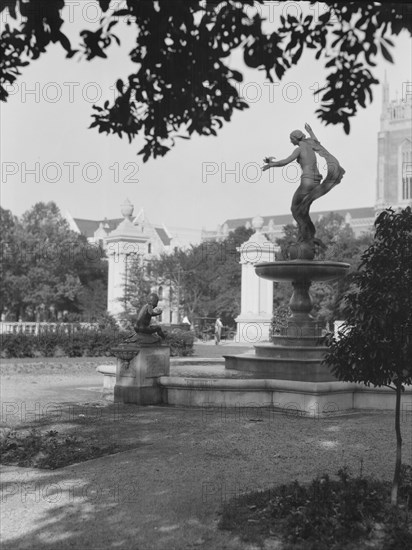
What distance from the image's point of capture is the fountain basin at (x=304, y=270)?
13.2 meters

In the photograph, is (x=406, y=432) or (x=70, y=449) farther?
(x=406, y=432)

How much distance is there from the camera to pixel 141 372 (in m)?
12.2

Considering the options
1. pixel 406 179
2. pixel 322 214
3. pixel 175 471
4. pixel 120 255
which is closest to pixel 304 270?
pixel 175 471

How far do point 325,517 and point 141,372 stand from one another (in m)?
7.04

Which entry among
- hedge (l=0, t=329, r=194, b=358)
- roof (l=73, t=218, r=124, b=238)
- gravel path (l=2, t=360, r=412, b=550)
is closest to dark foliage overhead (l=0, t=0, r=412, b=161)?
gravel path (l=2, t=360, r=412, b=550)

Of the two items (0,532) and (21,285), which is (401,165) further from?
(0,532)

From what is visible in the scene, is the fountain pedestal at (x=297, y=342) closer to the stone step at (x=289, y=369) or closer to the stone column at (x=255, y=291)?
the stone step at (x=289, y=369)

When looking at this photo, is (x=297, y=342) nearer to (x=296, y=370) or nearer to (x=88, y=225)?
(x=296, y=370)

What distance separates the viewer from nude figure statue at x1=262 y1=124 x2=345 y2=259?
43.2ft

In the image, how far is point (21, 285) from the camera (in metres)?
49.9

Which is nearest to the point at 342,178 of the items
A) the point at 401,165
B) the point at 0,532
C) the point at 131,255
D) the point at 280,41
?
the point at 280,41

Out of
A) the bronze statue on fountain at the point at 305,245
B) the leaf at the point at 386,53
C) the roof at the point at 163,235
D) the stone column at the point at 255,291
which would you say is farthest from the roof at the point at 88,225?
the leaf at the point at 386,53

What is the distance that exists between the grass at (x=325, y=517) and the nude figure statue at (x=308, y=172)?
7.69 m

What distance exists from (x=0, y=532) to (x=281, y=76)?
12.4 ft
